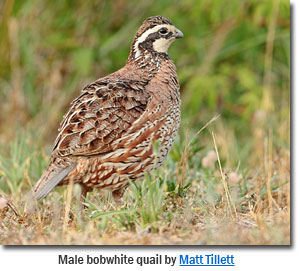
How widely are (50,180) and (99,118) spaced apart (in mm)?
521

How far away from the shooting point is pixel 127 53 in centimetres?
739

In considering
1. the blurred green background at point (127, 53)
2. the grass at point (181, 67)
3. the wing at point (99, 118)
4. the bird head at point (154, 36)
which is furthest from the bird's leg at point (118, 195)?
the blurred green background at point (127, 53)

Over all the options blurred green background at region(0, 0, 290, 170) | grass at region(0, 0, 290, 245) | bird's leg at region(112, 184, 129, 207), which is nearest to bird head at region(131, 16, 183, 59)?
grass at region(0, 0, 290, 245)

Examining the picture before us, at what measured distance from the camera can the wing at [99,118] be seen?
3820 mm

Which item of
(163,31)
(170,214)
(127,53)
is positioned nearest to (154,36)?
(163,31)

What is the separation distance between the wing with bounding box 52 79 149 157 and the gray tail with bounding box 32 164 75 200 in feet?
0.35

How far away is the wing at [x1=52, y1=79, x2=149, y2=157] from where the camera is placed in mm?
3820

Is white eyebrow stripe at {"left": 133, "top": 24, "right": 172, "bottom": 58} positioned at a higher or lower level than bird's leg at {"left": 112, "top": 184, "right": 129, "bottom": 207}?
higher

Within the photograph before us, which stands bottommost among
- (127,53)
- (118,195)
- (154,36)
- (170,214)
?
(170,214)

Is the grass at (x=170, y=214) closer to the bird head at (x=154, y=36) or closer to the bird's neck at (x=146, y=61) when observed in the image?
the bird's neck at (x=146, y=61)

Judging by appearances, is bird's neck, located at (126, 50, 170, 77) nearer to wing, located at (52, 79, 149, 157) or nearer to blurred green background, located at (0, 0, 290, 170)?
wing, located at (52, 79, 149, 157)

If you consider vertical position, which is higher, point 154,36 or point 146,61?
point 154,36

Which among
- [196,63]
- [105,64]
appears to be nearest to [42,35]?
[105,64]

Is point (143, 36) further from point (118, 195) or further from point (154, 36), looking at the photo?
point (118, 195)
